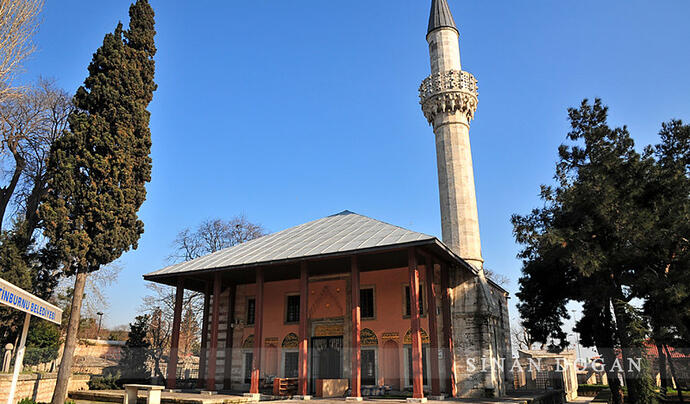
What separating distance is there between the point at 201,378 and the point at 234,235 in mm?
14730

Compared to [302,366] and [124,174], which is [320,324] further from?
[124,174]

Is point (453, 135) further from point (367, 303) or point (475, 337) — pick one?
point (475, 337)

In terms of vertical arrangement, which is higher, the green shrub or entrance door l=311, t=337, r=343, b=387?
entrance door l=311, t=337, r=343, b=387

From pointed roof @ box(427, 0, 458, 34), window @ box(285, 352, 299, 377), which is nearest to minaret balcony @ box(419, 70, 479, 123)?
pointed roof @ box(427, 0, 458, 34)

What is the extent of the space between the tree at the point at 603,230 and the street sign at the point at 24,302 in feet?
45.7

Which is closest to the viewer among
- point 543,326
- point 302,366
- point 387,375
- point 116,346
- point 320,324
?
point 302,366

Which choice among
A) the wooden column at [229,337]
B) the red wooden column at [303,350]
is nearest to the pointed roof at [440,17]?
the red wooden column at [303,350]

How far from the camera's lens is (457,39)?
73.7 ft

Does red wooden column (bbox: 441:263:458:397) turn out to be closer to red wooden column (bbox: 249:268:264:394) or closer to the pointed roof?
red wooden column (bbox: 249:268:264:394)

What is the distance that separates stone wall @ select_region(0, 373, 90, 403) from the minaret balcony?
17.9 m

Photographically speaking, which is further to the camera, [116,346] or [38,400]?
[116,346]

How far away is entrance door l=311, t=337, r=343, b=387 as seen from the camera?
17.9 m

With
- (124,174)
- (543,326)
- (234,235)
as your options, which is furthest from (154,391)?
(234,235)

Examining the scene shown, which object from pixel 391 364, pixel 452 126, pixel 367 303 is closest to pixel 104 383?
pixel 367 303
